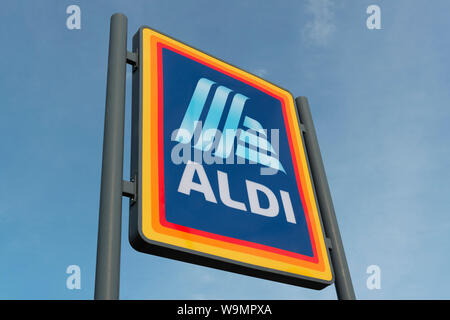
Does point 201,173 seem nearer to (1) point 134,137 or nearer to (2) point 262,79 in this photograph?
(1) point 134,137

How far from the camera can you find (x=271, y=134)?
10.7ft

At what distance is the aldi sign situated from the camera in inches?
87.4

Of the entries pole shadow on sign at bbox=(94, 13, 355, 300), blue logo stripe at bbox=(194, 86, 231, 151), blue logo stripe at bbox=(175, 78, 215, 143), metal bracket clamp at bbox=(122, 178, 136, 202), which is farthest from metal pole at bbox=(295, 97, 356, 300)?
metal bracket clamp at bbox=(122, 178, 136, 202)

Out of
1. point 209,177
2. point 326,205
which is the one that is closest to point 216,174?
point 209,177

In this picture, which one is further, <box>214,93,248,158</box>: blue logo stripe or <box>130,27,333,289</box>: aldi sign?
<box>214,93,248,158</box>: blue logo stripe

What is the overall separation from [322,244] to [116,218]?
152 cm

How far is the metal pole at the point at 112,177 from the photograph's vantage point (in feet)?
5.81

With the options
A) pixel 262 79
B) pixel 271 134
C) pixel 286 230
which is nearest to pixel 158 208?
pixel 286 230

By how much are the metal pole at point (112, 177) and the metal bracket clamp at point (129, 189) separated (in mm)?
60

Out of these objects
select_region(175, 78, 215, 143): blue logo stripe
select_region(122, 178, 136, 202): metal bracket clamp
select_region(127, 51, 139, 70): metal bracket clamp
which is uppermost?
select_region(127, 51, 139, 70): metal bracket clamp

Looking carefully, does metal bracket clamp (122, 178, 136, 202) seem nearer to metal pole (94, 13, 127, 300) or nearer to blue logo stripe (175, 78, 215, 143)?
metal pole (94, 13, 127, 300)

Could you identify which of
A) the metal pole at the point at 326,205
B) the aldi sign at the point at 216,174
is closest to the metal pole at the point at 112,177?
the aldi sign at the point at 216,174

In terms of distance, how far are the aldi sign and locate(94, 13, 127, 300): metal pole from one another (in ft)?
0.47

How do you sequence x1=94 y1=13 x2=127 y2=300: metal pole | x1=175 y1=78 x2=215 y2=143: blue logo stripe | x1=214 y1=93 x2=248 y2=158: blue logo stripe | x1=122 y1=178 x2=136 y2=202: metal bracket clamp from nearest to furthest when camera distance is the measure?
x1=94 y1=13 x2=127 y2=300: metal pole, x1=122 y1=178 x2=136 y2=202: metal bracket clamp, x1=175 y1=78 x2=215 y2=143: blue logo stripe, x1=214 y1=93 x2=248 y2=158: blue logo stripe
